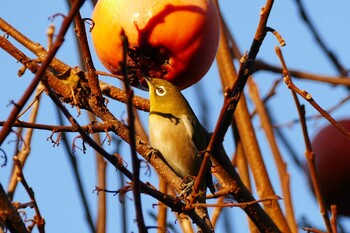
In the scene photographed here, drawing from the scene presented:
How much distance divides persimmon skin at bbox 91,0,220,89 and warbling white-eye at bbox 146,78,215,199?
0.34 metres

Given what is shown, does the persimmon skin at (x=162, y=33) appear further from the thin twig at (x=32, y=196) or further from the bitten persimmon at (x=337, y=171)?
the bitten persimmon at (x=337, y=171)

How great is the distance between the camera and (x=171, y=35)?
1.64m

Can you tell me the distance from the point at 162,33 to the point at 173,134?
60 cm

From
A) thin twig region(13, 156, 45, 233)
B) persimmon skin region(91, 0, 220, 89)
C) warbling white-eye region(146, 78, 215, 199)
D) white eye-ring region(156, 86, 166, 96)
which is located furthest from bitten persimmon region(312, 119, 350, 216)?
thin twig region(13, 156, 45, 233)

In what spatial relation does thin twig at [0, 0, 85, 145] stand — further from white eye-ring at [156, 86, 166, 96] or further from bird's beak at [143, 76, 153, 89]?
white eye-ring at [156, 86, 166, 96]

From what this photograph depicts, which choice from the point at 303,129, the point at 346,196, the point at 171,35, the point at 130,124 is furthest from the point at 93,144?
the point at 346,196

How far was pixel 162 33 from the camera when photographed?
1.64 meters

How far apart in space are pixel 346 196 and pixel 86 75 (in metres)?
1.44

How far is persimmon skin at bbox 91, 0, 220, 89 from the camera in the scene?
164 centimetres

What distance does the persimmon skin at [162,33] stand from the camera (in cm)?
164

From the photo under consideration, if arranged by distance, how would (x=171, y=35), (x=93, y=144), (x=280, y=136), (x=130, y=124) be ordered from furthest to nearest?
(x=280, y=136) → (x=171, y=35) → (x=93, y=144) → (x=130, y=124)

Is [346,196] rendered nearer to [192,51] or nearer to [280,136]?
[280,136]

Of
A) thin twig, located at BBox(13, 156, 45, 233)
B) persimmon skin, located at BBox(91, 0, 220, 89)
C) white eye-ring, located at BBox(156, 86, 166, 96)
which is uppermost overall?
white eye-ring, located at BBox(156, 86, 166, 96)

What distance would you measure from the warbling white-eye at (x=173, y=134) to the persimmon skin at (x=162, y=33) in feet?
1.13
